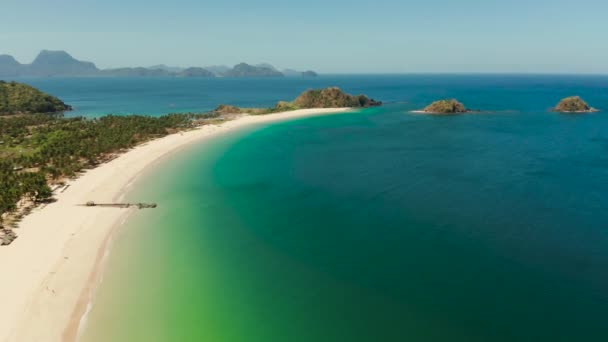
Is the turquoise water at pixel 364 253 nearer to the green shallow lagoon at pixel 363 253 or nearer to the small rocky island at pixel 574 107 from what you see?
the green shallow lagoon at pixel 363 253

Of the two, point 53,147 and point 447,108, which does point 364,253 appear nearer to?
point 53,147

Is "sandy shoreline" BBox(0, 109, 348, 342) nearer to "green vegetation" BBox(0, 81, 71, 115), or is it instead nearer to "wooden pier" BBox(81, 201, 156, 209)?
"wooden pier" BBox(81, 201, 156, 209)

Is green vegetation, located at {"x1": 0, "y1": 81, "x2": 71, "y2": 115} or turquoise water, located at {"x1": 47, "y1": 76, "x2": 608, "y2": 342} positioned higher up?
green vegetation, located at {"x1": 0, "y1": 81, "x2": 71, "y2": 115}

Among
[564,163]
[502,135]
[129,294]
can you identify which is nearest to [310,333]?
[129,294]

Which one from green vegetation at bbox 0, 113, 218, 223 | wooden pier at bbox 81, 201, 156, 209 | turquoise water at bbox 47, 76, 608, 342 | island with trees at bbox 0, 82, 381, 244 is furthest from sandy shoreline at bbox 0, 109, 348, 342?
green vegetation at bbox 0, 113, 218, 223

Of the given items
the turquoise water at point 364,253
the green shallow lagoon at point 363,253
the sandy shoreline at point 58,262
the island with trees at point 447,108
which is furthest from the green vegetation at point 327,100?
the sandy shoreline at point 58,262

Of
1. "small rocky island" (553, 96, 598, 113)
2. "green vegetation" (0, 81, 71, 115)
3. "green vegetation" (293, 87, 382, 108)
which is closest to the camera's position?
"green vegetation" (0, 81, 71, 115)
